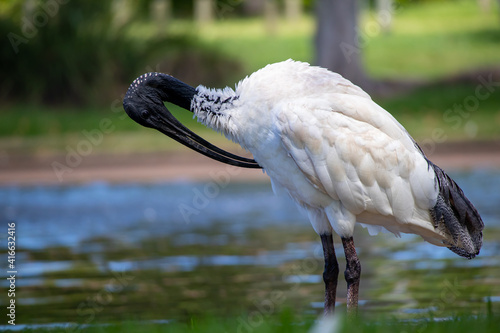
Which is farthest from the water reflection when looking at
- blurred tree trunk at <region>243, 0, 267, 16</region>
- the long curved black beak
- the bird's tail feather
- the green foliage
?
blurred tree trunk at <region>243, 0, 267, 16</region>

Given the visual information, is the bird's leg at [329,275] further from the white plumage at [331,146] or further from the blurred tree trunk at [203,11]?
the blurred tree trunk at [203,11]

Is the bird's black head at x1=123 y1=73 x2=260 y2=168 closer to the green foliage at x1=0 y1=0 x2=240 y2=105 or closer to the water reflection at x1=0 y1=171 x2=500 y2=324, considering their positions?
the water reflection at x1=0 y1=171 x2=500 y2=324

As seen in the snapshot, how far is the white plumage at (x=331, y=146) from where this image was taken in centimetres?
484

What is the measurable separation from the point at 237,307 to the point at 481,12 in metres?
31.8

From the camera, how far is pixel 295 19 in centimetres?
3759

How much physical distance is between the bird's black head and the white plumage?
23 cm

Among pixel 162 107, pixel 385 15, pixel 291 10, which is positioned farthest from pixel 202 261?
pixel 291 10

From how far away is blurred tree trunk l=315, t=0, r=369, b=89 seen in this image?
18109 mm

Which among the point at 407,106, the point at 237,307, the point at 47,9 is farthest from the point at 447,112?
the point at 237,307

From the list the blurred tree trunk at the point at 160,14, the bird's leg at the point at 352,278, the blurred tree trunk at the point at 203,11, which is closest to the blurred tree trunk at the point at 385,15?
the blurred tree trunk at the point at 203,11

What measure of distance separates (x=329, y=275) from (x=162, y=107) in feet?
4.33

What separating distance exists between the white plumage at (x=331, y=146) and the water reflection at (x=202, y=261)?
33.5 inches

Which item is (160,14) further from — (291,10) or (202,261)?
(202,261)

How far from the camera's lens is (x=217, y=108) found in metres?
5.09
